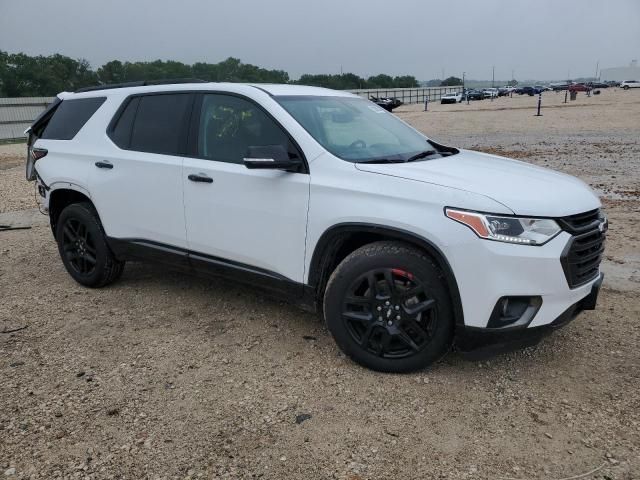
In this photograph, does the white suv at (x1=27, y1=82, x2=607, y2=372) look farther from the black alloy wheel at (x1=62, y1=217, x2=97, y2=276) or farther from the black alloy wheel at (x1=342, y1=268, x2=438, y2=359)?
the black alloy wheel at (x1=62, y1=217, x2=97, y2=276)

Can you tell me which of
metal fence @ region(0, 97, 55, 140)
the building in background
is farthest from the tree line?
the building in background

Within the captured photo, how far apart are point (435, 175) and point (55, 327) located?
321 centimetres

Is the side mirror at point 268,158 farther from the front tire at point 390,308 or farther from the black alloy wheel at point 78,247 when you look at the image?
the black alloy wheel at point 78,247

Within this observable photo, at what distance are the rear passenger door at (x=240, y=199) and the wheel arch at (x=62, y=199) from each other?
151 cm

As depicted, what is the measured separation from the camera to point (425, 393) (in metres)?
3.24

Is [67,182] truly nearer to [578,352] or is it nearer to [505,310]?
[505,310]

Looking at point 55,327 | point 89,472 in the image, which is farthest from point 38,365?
point 89,472

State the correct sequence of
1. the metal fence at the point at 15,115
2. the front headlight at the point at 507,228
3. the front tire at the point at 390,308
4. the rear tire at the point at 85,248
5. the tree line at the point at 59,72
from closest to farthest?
the front headlight at the point at 507,228 → the front tire at the point at 390,308 → the rear tire at the point at 85,248 → the metal fence at the point at 15,115 → the tree line at the point at 59,72

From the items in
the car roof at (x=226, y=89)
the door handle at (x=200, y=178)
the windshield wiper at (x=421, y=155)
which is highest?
the car roof at (x=226, y=89)

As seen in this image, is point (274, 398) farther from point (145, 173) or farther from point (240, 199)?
point (145, 173)

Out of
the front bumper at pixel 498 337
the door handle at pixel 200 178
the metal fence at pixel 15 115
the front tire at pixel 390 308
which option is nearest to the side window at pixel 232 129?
the door handle at pixel 200 178

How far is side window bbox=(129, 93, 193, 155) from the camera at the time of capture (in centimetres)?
424

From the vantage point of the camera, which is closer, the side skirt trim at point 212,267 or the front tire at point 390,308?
the front tire at point 390,308

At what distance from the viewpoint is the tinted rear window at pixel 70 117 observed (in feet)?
16.2
